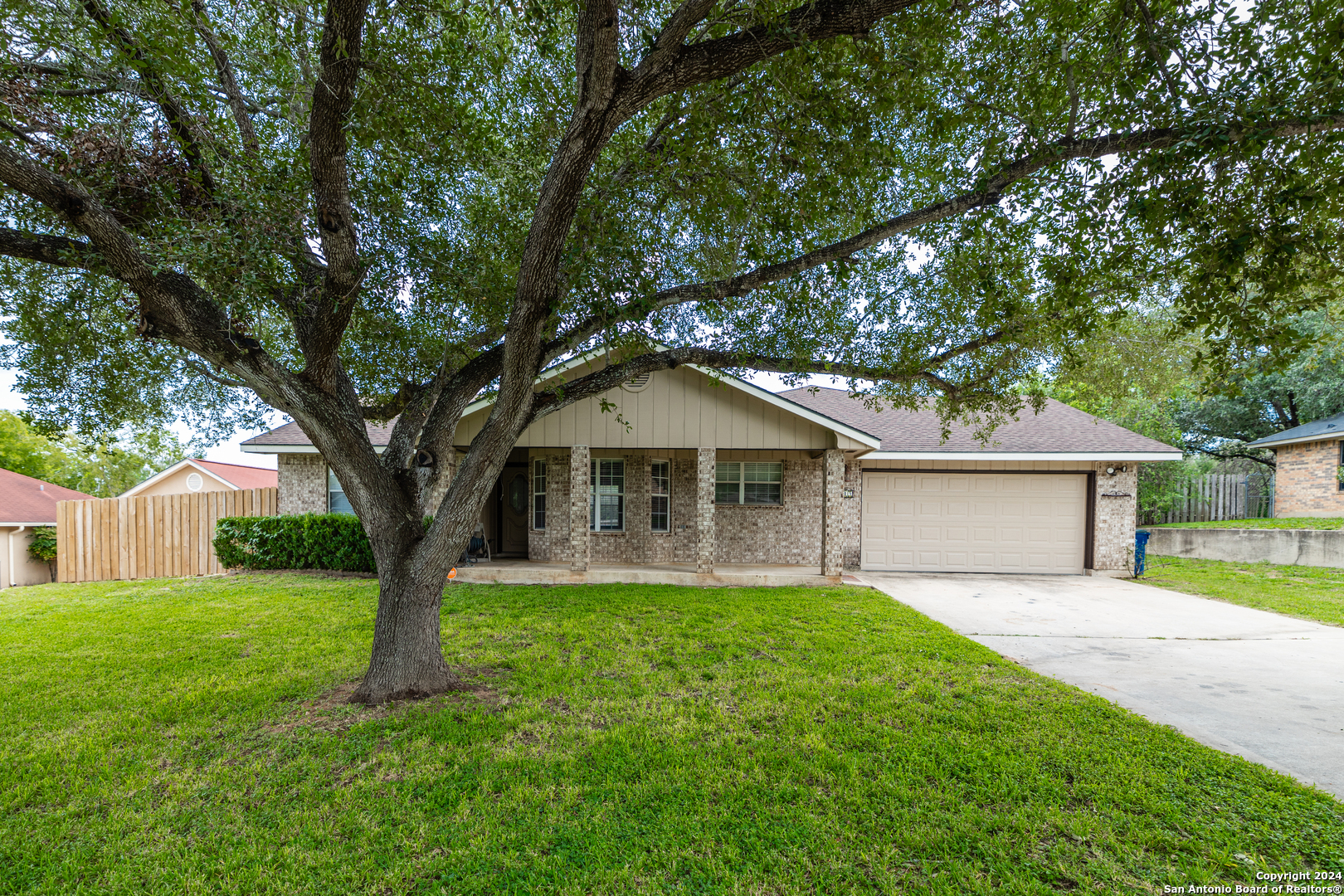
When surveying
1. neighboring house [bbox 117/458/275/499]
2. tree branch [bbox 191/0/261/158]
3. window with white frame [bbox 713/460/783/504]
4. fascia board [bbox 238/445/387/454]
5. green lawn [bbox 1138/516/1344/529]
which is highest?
tree branch [bbox 191/0/261/158]

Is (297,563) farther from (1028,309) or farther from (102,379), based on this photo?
(1028,309)

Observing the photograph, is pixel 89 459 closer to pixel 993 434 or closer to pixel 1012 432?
pixel 993 434

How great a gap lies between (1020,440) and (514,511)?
36.4 feet

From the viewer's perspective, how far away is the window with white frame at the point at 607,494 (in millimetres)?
11680

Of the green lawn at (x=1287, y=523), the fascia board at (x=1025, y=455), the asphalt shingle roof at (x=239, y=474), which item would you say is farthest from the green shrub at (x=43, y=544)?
the green lawn at (x=1287, y=523)

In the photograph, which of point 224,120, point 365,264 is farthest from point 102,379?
point 365,264

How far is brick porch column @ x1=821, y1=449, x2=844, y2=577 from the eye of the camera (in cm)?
998

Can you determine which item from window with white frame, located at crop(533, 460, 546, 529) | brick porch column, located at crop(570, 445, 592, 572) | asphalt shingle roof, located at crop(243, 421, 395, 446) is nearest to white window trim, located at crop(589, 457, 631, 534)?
window with white frame, located at crop(533, 460, 546, 529)

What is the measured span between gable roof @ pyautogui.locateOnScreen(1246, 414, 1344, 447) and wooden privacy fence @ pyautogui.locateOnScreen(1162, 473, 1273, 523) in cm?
137

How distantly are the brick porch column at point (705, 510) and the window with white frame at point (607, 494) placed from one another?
7.49 feet

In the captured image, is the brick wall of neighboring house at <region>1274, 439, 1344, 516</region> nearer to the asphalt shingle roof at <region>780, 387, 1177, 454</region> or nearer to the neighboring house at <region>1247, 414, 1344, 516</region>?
the neighboring house at <region>1247, 414, 1344, 516</region>

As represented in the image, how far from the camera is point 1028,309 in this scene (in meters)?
5.32

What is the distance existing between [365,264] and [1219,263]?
5.96 m

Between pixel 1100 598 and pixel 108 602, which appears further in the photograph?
pixel 1100 598
